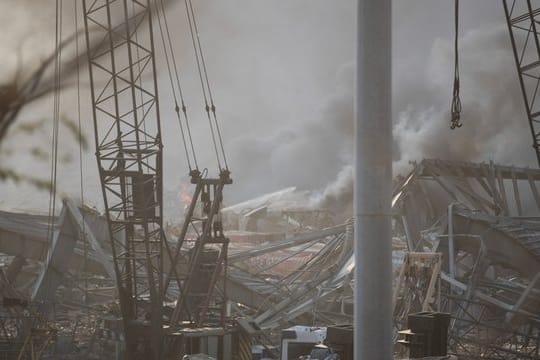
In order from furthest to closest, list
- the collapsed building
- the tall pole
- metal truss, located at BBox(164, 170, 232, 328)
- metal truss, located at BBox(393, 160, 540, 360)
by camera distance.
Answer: metal truss, located at BBox(393, 160, 540, 360)
the collapsed building
metal truss, located at BBox(164, 170, 232, 328)
the tall pole

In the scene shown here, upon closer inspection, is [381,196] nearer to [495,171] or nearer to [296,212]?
[495,171]

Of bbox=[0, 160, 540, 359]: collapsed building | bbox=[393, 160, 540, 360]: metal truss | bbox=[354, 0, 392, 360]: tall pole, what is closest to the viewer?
bbox=[354, 0, 392, 360]: tall pole

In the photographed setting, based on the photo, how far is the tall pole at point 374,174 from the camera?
7.73 m

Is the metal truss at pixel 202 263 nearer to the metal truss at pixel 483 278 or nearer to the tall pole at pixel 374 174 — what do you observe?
the metal truss at pixel 483 278

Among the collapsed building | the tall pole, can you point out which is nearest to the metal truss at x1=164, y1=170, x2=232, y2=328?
the collapsed building

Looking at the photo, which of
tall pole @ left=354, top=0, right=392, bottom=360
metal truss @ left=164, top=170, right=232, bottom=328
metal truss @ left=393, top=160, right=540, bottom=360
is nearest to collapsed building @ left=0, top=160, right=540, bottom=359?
metal truss @ left=393, top=160, right=540, bottom=360

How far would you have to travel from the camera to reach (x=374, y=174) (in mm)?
7738

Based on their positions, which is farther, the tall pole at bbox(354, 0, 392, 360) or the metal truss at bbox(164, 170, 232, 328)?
the metal truss at bbox(164, 170, 232, 328)

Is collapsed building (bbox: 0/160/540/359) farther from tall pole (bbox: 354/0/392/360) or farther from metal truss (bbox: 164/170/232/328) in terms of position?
tall pole (bbox: 354/0/392/360)

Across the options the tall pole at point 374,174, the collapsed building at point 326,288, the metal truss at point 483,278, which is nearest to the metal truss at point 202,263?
the collapsed building at point 326,288

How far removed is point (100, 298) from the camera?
2617 centimetres

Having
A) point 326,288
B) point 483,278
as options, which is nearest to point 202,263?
point 326,288

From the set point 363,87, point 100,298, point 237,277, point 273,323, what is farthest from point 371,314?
point 100,298

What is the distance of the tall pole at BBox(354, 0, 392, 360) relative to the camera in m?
7.73
